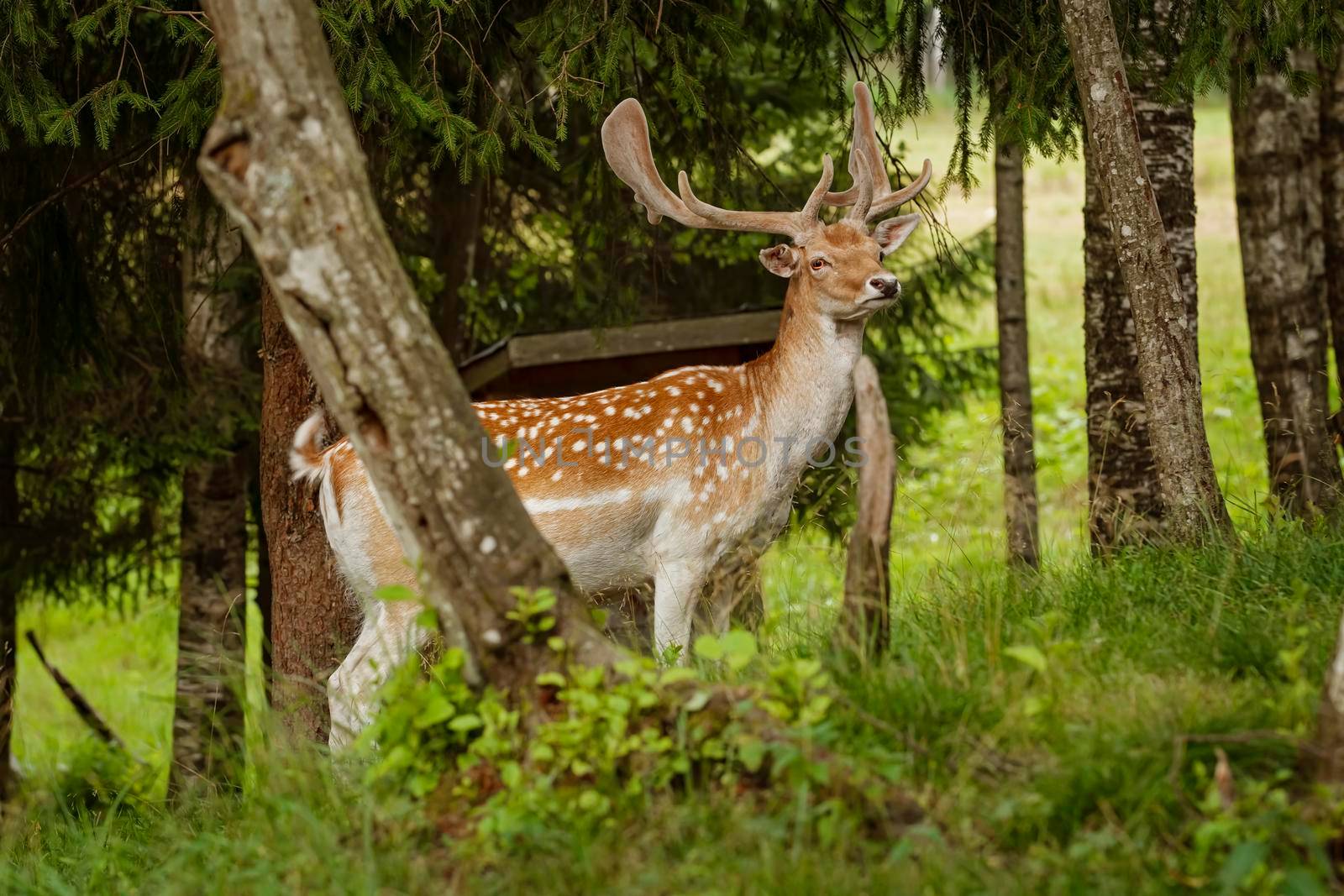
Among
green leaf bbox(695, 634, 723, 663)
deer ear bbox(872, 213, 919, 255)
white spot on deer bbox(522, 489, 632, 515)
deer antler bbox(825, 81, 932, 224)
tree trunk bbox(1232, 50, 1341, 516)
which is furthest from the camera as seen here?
tree trunk bbox(1232, 50, 1341, 516)

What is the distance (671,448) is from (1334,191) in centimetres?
518

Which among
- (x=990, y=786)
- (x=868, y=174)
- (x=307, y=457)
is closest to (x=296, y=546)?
(x=307, y=457)

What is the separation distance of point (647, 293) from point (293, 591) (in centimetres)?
501

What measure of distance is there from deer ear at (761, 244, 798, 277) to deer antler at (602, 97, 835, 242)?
87 millimetres

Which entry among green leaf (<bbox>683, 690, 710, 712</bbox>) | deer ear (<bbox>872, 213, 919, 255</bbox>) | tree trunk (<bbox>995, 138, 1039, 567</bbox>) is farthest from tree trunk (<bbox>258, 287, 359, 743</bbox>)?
tree trunk (<bbox>995, 138, 1039, 567</bbox>)

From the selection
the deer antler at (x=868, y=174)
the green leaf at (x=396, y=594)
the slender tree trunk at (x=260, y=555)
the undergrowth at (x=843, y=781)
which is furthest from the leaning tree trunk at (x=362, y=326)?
the slender tree trunk at (x=260, y=555)

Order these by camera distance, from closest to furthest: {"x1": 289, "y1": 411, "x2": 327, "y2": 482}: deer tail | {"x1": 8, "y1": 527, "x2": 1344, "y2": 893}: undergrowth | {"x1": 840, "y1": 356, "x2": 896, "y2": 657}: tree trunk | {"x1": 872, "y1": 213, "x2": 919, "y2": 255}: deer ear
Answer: {"x1": 8, "y1": 527, "x2": 1344, "y2": 893}: undergrowth, {"x1": 840, "y1": 356, "x2": 896, "y2": 657}: tree trunk, {"x1": 289, "y1": 411, "x2": 327, "y2": 482}: deer tail, {"x1": 872, "y1": 213, "x2": 919, "y2": 255}: deer ear

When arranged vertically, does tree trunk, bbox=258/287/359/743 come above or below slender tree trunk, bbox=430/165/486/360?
below

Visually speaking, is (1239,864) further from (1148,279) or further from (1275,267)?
(1275,267)

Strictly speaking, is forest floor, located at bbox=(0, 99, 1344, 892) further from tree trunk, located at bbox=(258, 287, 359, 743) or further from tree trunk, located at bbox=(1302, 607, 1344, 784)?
tree trunk, located at bbox=(258, 287, 359, 743)

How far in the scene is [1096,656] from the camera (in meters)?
4.22

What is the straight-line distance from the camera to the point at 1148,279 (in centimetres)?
554

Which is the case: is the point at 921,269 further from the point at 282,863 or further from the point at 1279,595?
the point at 282,863

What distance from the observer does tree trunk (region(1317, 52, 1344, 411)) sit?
870 cm
